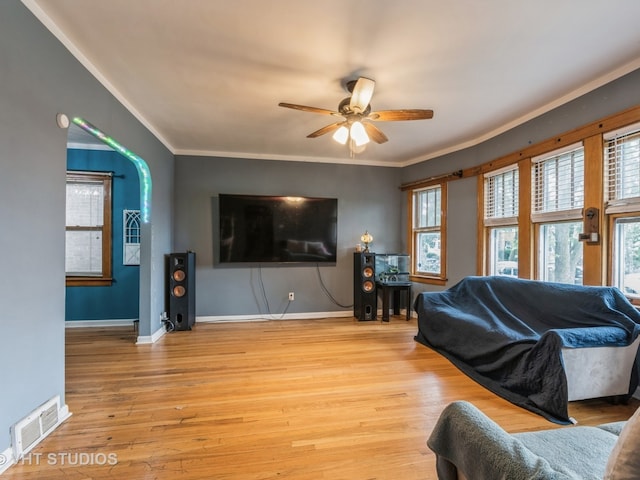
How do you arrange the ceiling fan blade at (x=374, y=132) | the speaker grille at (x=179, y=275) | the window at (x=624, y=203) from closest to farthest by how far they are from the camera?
the window at (x=624, y=203) → the ceiling fan blade at (x=374, y=132) → the speaker grille at (x=179, y=275)

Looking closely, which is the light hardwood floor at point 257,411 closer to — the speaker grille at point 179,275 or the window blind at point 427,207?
the speaker grille at point 179,275

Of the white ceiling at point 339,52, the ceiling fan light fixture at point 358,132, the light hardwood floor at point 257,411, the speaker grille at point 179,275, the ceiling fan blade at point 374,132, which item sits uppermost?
the white ceiling at point 339,52

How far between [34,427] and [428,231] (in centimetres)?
473

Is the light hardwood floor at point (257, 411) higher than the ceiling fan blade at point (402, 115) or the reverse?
the reverse

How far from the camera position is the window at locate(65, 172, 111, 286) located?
168 inches

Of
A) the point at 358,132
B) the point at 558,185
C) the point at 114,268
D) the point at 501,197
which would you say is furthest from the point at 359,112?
the point at 114,268

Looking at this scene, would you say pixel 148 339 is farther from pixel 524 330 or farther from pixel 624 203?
pixel 624 203

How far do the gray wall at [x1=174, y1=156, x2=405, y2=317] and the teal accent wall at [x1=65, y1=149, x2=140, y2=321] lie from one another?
677mm

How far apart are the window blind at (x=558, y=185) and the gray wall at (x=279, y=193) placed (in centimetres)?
218

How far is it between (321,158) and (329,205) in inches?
30.9

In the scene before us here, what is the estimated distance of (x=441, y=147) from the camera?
4.40 metres

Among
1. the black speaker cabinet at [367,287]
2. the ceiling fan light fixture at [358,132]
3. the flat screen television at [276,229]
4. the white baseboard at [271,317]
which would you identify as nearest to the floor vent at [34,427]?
the white baseboard at [271,317]

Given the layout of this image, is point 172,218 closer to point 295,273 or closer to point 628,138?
point 295,273

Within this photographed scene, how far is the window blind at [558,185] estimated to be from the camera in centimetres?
285
